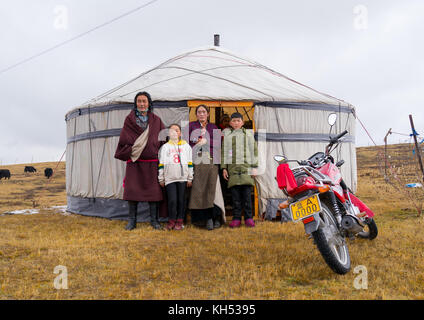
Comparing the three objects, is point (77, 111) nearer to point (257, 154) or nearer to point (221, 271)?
point (257, 154)

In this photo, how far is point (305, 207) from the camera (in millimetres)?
2549

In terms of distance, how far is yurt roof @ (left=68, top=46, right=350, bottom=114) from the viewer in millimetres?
5293

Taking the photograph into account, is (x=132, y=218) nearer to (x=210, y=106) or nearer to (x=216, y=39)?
(x=210, y=106)

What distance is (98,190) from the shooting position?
19.1 feet

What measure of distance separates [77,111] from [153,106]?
5.60 feet

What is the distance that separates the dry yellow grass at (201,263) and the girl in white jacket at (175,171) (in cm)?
27

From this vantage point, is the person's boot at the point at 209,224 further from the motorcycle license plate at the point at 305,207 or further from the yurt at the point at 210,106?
the motorcycle license plate at the point at 305,207

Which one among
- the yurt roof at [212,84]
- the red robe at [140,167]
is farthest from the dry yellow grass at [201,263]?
the yurt roof at [212,84]

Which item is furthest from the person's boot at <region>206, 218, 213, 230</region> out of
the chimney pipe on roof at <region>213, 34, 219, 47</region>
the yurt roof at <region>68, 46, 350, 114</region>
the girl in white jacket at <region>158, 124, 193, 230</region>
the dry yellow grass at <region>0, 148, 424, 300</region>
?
the chimney pipe on roof at <region>213, 34, 219, 47</region>

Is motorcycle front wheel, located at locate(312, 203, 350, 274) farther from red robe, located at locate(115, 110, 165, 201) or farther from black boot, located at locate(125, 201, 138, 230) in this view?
black boot, located at locate(125, 201, 138, 230)

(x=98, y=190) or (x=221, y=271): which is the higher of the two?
(x=98, y=190)

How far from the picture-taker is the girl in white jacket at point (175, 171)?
459cm
